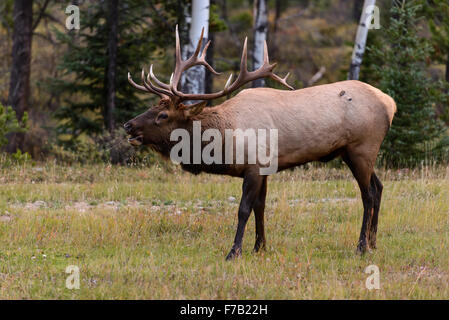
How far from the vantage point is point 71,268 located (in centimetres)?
591

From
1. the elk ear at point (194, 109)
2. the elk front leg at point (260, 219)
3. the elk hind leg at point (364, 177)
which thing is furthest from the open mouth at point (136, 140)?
the elk hind leg at point (364, 177)

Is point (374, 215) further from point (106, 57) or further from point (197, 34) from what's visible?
point (106, 57)

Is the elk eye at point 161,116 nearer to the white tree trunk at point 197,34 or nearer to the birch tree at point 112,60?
the white tree trunk at point 197,34

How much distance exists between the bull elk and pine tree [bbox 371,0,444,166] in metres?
4.69

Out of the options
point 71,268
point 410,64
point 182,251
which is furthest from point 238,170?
point 410,64

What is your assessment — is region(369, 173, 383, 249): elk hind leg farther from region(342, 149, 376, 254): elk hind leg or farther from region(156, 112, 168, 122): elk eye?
region(156, 112, 168, 122): elk eye

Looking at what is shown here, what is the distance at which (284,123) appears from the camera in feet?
21.7

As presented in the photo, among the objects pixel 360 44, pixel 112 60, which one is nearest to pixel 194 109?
pixel 112 60

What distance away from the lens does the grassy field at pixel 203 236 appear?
546 cm

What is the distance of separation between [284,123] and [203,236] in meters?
1.85

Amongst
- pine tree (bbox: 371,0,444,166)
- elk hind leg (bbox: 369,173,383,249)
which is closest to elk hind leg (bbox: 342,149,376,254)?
elk hind leg (bbox: 369,173,383,249)

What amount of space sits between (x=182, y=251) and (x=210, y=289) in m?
1.53

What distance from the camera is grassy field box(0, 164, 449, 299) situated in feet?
17.9

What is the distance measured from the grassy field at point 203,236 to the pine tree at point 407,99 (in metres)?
0.74
